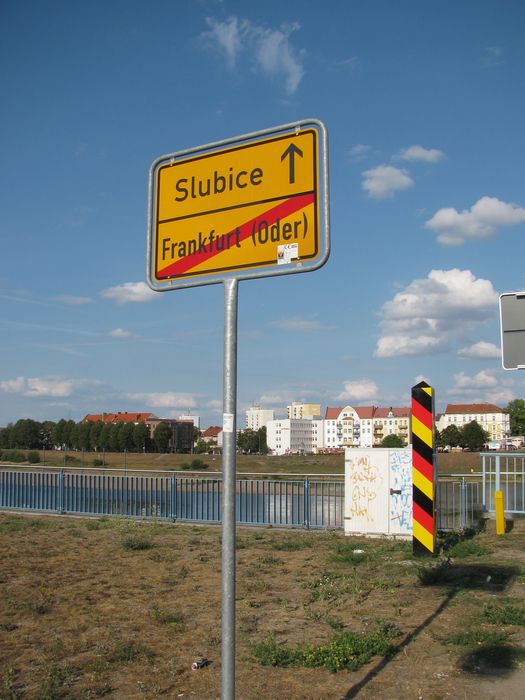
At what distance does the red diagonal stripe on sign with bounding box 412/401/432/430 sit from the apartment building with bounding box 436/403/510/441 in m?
179

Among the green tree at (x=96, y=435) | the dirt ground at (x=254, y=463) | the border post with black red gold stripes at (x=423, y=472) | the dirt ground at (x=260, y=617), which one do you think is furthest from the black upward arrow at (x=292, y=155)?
the green tree at (x=96, y=435)

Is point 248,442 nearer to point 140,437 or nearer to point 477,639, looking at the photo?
point 140,437

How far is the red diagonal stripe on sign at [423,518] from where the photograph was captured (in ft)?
30.6

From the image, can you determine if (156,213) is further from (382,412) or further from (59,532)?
(382,412)

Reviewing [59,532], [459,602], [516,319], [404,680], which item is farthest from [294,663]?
[59,532]

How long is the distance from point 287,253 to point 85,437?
127m

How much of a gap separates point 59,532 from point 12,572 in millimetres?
4890

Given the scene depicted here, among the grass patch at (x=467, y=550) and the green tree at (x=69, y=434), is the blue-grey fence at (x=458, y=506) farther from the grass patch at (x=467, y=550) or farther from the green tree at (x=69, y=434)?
the green tree at (x=69, y=434)

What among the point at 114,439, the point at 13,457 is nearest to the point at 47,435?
the point at 114,439

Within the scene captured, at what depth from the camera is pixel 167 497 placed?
16766 millimetres

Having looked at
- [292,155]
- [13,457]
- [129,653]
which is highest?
[292,155]

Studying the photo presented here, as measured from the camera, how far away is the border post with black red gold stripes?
30.6ft

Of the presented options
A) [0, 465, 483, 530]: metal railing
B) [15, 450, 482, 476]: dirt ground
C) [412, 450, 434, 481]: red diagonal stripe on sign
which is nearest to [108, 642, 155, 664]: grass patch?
[412, 450, 434, 481]: red diagonal stripe on sign

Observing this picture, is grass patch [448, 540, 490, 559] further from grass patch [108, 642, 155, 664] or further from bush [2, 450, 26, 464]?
bush [2, 450, 26, 464]
